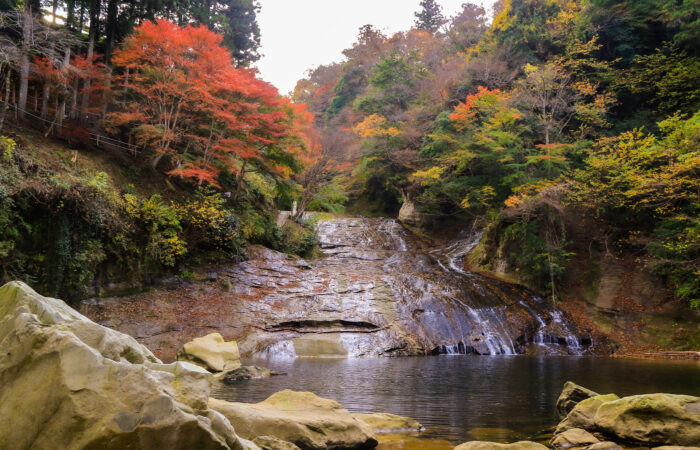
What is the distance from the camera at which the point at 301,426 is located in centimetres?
533

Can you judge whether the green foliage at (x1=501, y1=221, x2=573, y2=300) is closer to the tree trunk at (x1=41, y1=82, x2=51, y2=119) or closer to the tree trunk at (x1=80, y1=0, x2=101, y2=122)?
the tree trunk at (x1=80, y1=0, x2=101, y2=122)

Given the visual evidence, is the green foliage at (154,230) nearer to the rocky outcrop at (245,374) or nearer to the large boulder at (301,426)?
the rocky outcrop at (245,374)

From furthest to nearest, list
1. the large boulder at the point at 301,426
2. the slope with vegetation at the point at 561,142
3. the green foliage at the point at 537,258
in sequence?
the green foliage at the point at 537,258 → the slope with vegetation at the point at 561,142 → the large boulder at the point at 301,426

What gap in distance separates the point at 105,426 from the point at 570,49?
28.7 m

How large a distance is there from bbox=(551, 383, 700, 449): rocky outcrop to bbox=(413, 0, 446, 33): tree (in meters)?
51.0

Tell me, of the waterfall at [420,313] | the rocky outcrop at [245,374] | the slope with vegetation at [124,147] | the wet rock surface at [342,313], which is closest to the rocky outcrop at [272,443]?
the rocky outcrop at [245,374]

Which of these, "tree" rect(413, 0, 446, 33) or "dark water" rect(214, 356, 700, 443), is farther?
"tree" rect(413, 0, 446, 33)

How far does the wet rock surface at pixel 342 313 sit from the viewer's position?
14547mm

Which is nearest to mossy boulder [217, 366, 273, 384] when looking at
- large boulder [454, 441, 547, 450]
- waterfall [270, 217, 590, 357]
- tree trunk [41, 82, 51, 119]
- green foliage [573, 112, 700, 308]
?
waterfall [270, 217, 590, 357]

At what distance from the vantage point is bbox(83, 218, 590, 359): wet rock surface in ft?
47.7

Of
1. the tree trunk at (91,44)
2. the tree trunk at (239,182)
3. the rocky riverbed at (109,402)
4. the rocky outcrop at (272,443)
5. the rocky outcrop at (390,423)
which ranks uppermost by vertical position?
the tree trunk at (91,44)

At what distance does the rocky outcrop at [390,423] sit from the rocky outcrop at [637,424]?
1.88 metres

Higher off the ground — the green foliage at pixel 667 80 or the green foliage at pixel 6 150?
the green foliage at pixel 667 80

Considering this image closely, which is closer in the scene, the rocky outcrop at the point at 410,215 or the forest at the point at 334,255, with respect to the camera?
the forest at the point at 334,255
